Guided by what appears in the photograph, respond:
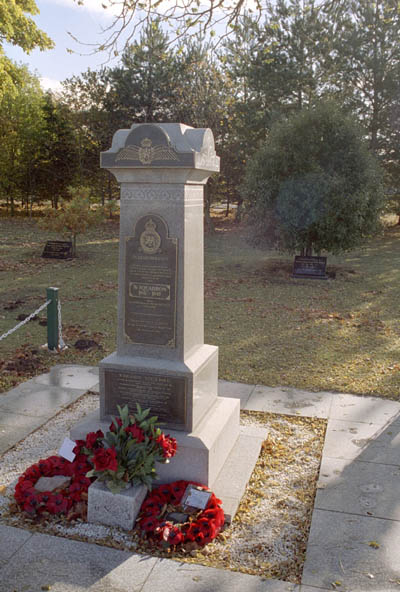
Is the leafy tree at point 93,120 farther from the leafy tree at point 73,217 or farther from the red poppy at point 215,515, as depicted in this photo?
the red poppy at point 215,515

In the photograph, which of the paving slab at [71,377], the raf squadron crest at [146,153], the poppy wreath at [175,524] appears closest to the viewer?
the poppy wreath at [175,524]

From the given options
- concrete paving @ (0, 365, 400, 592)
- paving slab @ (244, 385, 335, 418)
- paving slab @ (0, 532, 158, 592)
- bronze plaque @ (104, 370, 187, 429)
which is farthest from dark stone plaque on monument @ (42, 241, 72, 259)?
paving slab @ (0, 532, 158, 592)

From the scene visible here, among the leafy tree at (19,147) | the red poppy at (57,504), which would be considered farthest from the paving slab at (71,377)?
the leafy tree at (19,147)

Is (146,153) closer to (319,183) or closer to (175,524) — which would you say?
(175,524)

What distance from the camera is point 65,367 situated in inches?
319

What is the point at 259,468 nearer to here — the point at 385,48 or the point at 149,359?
the point at 149,359

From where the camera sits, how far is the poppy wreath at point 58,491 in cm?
442

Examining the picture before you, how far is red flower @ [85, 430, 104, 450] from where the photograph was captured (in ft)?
15.2

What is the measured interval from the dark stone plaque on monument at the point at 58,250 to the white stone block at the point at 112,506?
1489 centimetres

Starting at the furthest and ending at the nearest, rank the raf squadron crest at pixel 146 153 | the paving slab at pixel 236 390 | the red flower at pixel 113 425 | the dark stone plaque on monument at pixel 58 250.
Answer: the dark stone plaque on monument at pixel 58 250, the paving slab at pixel 236 390, the red flower at pixel 113 425, the raf squadron crest at pixel 146 153

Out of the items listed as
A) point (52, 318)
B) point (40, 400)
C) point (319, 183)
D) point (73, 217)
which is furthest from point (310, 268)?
point (40, 400)

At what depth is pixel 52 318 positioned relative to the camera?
875cm

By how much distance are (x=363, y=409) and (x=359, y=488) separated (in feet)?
6.33

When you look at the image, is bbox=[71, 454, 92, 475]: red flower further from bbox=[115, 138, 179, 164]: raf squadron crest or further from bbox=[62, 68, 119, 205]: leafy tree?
bbox=[62, 68, 119, 205]: leafy tree
